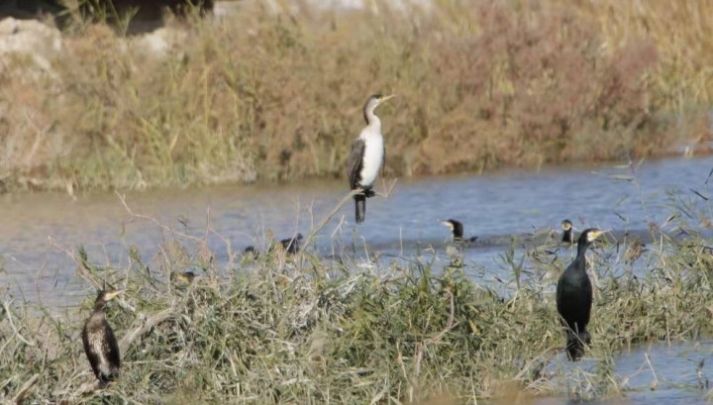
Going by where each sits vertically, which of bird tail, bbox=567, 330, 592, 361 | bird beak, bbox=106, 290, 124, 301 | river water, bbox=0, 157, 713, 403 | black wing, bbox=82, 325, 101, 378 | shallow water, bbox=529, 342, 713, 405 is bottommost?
river water, bbox=0, 157, 713, 403

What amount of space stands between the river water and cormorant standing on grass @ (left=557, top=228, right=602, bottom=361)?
193 inches

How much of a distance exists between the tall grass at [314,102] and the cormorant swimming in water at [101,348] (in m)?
13.4

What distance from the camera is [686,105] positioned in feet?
82.7

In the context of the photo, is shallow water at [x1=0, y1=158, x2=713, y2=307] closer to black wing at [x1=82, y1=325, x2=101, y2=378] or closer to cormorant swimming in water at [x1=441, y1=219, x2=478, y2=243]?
cormorant swimming in water at [x1=441, y1=219, x2=478, y2=243]

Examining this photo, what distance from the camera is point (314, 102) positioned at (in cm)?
2359

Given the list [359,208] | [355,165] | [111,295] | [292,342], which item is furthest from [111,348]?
[355,165]

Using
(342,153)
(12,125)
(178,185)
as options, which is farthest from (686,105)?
(12,125)

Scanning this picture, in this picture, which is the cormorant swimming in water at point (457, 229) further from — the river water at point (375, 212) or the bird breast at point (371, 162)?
the bird breast at point (371, 162)

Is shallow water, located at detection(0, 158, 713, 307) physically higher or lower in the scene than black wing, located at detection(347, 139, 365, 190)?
lower

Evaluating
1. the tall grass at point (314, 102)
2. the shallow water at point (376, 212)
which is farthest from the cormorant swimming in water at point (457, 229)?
the tall grass at point (314, 102)

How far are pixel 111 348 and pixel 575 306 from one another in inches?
107

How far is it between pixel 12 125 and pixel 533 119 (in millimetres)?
6689

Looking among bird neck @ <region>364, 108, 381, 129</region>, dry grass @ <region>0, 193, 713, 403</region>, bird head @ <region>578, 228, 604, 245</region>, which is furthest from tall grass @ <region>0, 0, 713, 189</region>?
dry grass @ <region>0, 193, 713, 403</region>

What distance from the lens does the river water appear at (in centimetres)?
1761
